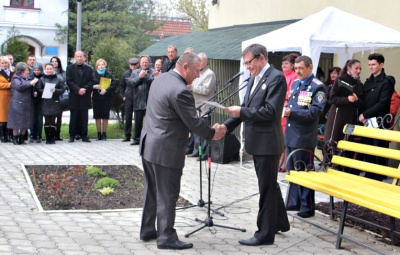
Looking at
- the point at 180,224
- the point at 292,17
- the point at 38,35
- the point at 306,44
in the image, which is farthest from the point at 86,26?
the point at 180,224

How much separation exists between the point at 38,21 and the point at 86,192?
2740 cm

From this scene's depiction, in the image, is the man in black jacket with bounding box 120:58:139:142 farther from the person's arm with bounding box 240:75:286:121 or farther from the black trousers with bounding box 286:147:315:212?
the person's arm with bounding box 240:75:286:121

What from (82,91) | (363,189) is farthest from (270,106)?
(82,91)

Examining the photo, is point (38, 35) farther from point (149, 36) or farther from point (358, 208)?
point (358, 208)

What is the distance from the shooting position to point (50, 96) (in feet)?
43.0

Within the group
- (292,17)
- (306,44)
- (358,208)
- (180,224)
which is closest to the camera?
(180,224)

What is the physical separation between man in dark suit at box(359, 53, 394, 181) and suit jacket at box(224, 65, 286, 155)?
389cm

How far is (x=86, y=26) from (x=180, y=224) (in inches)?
1154

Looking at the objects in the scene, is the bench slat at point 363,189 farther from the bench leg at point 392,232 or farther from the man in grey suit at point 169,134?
the man in grey suit at point 169,134

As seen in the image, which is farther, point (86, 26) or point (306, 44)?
point (86, 26)

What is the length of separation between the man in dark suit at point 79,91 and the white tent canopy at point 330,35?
471cm

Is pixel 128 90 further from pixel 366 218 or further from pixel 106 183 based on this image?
pixel 366 218

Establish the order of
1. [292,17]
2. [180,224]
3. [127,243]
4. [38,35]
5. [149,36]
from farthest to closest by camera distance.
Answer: [149,36] < [38,35] < [292,17] < [180,224] < [127,243]

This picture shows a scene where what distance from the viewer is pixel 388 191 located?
6387mm
